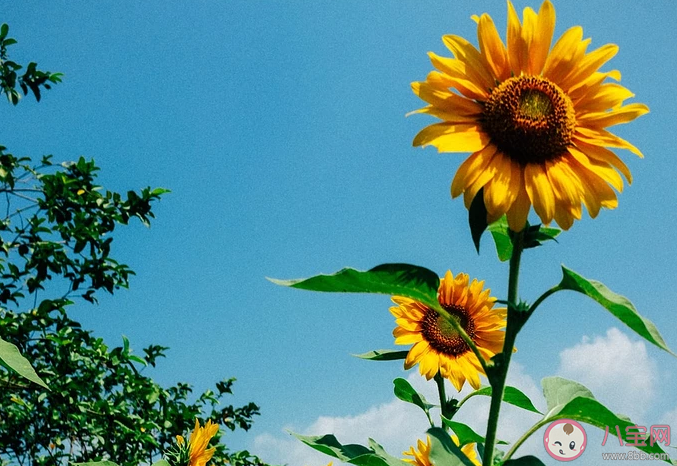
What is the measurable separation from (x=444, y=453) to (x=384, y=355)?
0.81 m

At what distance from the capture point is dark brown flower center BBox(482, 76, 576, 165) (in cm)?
117

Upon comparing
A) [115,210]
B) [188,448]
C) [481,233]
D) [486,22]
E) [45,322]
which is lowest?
[188,448]

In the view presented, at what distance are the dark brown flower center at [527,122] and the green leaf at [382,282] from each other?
0.36 meters

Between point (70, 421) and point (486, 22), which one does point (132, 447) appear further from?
point (486, 22)

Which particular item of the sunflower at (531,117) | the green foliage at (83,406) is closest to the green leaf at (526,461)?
the sunflower at (531,117)

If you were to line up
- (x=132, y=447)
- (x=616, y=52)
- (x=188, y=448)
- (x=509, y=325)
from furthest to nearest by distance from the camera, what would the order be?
(x=132, y=447) < (x=188, y=448) < (x=616, y=52) < (x=509, y=325)

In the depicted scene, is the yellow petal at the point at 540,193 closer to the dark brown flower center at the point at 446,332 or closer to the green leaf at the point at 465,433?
the green leaf at the point at 465,433

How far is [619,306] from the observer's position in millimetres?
900

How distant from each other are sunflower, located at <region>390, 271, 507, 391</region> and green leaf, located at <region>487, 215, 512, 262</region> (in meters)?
0.80

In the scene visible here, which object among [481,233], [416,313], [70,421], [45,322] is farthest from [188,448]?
[70,421]

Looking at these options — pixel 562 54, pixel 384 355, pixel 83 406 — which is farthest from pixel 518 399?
pixel 83 406

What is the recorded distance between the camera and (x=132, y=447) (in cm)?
456

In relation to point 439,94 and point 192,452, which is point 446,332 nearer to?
point 192,452

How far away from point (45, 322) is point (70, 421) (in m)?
0.85
